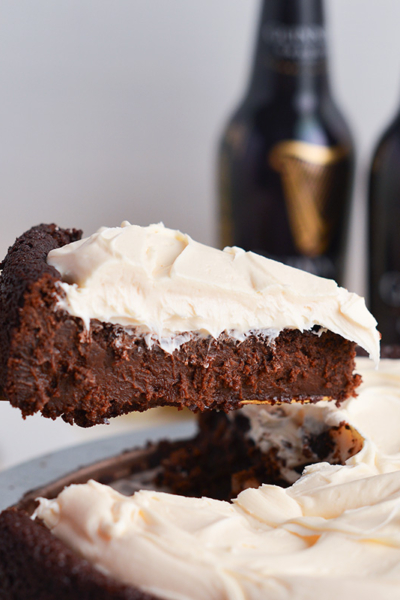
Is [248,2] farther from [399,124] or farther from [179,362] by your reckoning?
[179,362]

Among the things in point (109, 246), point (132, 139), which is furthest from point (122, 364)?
point (132, 139)

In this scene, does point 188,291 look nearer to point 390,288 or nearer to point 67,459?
point 67,459

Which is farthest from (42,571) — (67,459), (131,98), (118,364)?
(131,98)

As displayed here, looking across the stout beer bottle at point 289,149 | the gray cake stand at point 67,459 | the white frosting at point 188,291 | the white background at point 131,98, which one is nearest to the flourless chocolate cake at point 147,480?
the gray cake stand at point 67,459

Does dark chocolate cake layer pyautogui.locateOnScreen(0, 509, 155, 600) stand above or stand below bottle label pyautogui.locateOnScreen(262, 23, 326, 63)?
below

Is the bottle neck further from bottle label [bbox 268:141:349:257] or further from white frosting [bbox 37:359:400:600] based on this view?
white frosting [bbox 37:359:400:600]

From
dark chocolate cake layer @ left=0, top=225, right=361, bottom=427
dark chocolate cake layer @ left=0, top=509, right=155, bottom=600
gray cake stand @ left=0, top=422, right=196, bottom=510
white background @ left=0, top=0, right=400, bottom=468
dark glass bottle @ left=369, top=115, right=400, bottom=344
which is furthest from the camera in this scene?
white background @ left=0, top=0, right=400, bottom=468

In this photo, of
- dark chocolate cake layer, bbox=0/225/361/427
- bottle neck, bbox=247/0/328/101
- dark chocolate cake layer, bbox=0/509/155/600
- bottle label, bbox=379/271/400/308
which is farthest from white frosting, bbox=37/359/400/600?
bottle neck, bbox=247/0/328/101
